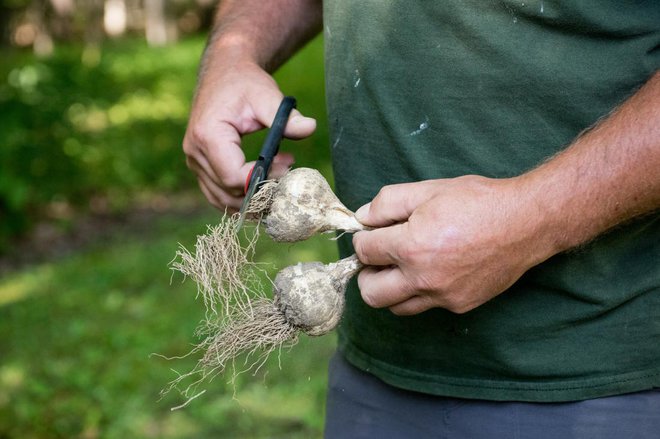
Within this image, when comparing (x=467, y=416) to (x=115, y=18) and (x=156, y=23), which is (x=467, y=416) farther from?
(x=115, y=18)

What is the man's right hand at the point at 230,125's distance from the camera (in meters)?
1.92

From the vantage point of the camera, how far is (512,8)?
1.70 metres

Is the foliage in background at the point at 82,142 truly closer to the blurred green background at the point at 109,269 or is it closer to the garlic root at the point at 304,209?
the blurred green background at the point at 109,269

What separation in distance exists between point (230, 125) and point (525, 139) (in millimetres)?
665

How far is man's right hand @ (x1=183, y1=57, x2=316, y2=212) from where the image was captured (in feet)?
6.31

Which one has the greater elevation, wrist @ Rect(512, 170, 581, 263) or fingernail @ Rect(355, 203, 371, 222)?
wrist @ Rect(512, 170, 581, 263)

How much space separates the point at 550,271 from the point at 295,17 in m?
1.03

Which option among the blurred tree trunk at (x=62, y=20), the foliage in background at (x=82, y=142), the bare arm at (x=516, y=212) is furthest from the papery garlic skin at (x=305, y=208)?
the blurred tree trunk at (x=62, y=20)

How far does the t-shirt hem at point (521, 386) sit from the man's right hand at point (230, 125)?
542mm

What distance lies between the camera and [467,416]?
186 cm

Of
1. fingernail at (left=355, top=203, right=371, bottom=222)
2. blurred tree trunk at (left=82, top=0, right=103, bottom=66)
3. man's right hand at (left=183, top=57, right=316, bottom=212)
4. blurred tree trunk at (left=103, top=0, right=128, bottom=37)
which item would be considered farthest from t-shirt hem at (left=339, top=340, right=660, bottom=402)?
blurred tree trunk at (left=103, top=0, right=128, bottom=37)

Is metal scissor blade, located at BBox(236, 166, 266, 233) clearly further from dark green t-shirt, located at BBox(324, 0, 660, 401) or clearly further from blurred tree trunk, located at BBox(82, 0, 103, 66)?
blurred tree trunk, located at BBox(82, 0, 103, 66)

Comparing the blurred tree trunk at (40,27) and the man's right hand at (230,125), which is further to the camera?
the blurred tree trunk at (40,27)

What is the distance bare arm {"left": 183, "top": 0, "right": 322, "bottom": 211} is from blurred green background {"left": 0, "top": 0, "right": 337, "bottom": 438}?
0.82 feet
